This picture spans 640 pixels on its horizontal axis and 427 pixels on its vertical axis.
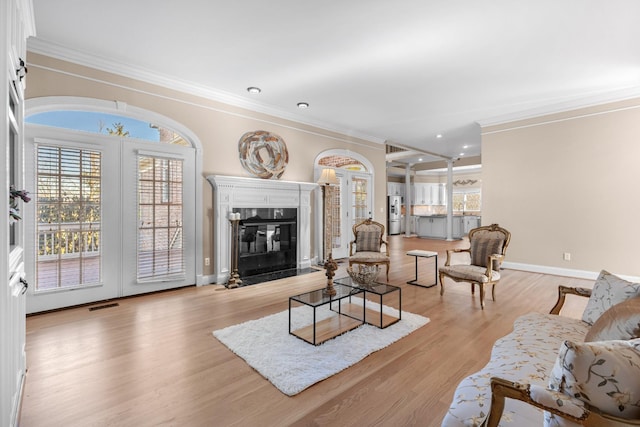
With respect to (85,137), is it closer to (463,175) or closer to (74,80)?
(74,80)

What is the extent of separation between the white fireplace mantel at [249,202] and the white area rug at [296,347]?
1831 millimetres

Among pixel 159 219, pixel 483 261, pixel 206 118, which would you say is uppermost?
pixel 206 118

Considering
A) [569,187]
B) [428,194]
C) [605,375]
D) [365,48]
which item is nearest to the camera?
[605,375]

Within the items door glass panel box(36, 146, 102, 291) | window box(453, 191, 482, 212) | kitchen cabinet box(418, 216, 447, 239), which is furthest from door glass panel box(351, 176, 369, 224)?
window box(453, 191, 482, 212)

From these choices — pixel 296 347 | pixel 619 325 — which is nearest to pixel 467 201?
pixel 296 347

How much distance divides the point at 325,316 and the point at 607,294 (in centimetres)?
229

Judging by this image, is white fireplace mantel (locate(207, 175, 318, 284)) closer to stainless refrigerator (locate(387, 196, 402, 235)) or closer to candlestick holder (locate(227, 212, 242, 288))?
candlestick holder (locate(227, 212, 242, 288))

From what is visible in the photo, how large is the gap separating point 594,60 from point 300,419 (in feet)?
16.5

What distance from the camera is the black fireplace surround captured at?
510 centimetres

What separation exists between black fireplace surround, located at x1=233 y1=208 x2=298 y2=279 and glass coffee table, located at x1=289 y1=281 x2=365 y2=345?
1.87m

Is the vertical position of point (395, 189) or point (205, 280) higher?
point (395, 189)

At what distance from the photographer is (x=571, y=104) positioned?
201 inches

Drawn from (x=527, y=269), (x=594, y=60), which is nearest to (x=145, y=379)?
(x=594, y=60)

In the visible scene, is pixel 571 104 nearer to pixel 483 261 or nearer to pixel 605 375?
pixel 483 261
